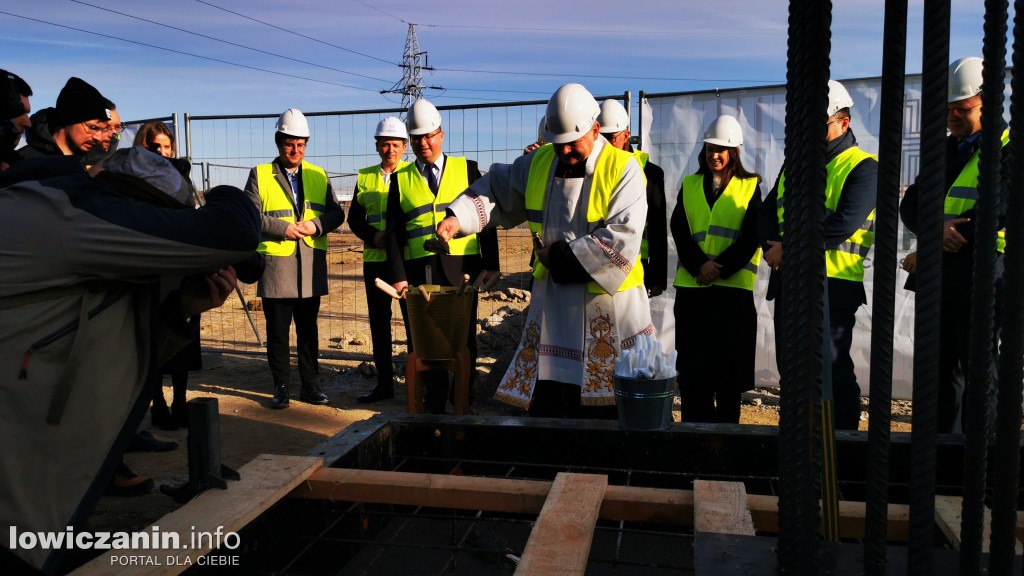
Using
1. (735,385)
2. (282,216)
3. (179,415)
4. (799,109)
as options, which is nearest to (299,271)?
(282,216)

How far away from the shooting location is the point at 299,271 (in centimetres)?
642

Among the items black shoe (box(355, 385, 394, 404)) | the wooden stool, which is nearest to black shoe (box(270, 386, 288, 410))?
black shoe (box(355, 385, 394, 404))

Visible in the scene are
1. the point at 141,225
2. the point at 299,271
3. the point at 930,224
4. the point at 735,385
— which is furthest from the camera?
the point at 299,271

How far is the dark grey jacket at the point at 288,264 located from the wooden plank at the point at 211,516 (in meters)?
3.99

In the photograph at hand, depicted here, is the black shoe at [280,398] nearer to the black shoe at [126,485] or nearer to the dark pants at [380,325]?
the dark pants at [380,325]

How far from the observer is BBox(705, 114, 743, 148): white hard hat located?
4980mm

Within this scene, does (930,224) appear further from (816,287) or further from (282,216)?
(282,216)

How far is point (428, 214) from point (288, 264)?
3.97 feet

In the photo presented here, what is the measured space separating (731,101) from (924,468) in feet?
19.5

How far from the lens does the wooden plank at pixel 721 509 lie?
1.94 metres

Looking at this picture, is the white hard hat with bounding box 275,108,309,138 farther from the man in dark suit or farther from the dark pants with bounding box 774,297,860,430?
the dark pants with bounding box 774,297,860,430

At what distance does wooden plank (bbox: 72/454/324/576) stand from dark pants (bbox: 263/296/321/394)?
13.4 ft

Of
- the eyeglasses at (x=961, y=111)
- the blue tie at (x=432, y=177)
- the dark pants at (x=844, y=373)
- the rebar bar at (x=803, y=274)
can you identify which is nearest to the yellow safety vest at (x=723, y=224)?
the dark pants at (x=844, y=373)

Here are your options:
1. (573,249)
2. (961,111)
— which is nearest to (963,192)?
(961,111)
